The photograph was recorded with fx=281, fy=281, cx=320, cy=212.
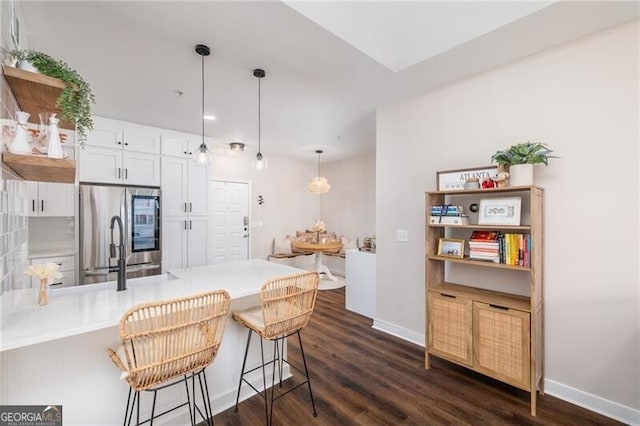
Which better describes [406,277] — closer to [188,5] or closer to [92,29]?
[188,5]

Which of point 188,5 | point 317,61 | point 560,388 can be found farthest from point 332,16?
point 560,388

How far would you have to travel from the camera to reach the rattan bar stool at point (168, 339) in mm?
1244

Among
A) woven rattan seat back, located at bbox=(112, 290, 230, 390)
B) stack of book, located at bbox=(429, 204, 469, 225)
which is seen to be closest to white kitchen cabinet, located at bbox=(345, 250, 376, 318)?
stack of book, located at bbox=(429, 204, 469, 225)

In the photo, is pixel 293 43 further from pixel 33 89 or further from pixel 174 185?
pixel 174 185

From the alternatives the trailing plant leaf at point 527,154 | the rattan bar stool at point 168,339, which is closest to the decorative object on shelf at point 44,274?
the rattan bar stool at point 168,339

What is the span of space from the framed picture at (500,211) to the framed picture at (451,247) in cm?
28

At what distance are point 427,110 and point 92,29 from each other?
2840 mm

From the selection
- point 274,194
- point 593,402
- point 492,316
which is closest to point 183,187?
point 274,194

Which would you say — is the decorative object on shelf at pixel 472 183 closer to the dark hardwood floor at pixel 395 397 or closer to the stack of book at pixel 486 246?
the stack of book at pixel 486 246

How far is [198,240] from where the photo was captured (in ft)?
14.3

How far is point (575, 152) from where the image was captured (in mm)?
2051

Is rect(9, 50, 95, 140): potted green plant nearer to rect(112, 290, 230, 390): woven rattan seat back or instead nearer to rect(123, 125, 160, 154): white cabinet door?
rect(112, 290, 230, 390): woven rattan seat back

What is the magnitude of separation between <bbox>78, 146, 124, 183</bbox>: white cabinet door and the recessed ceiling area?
3.17 m

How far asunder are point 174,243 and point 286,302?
9.70ft
